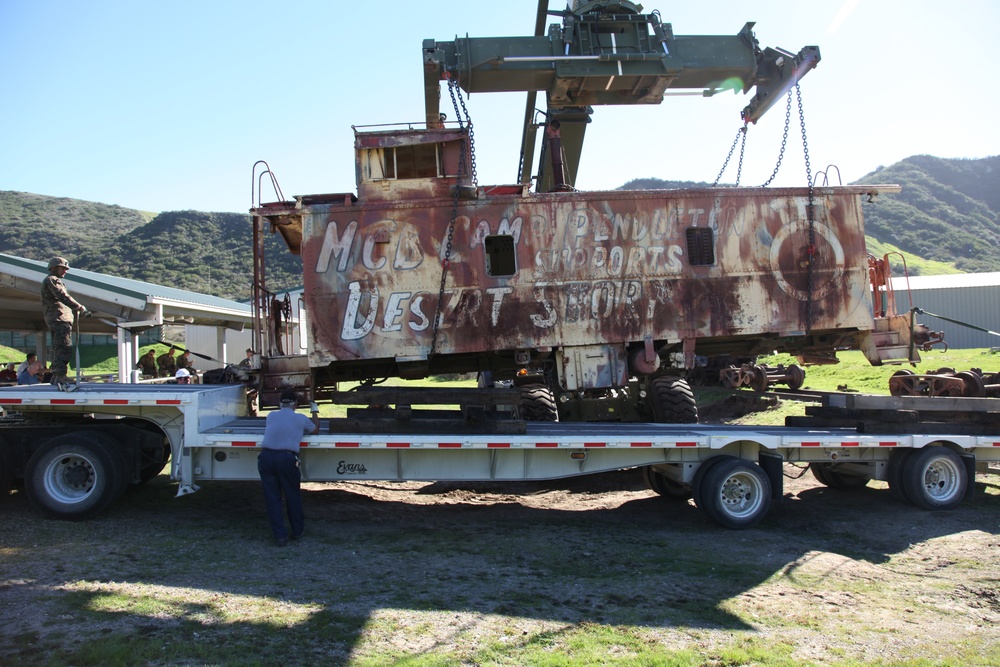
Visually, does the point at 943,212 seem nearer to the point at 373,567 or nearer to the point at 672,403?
the point at 672,403

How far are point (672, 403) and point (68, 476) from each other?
8585mm

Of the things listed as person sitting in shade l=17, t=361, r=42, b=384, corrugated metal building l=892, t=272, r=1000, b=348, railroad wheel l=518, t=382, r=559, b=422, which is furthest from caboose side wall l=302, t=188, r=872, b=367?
corrugated metal building l=892, t=272, r=1000, b=348

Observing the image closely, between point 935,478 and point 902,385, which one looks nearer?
point 935,478

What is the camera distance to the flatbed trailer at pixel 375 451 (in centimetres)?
847

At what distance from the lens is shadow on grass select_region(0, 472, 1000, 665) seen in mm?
5414

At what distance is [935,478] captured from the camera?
9484 mm

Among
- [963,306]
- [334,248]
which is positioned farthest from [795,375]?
[963,306]

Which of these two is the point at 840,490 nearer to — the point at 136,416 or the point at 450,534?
the point at 450,534

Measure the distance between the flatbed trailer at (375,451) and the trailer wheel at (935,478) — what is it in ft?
0.06

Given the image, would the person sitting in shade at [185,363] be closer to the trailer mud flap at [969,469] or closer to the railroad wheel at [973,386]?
the trailer mud flap at [969,469]

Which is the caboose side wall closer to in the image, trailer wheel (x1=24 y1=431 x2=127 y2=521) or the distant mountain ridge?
trailer wheel (x1=24 y1=431 x2=127 y2=521)

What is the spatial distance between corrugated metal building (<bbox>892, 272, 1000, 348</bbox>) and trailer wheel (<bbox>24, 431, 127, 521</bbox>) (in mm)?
38346

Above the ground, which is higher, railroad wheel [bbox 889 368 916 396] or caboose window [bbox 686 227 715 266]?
caboose window [bbox 686 227 715 266]

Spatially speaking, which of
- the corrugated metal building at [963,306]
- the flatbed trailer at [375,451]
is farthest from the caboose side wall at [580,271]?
the corrugated metal building at [963,306]
